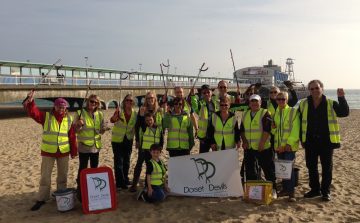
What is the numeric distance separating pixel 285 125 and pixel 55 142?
4238mm

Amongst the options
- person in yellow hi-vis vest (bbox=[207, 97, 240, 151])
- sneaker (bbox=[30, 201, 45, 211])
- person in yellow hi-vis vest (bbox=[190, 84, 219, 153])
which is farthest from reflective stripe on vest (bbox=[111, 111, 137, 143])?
sneaker (bbox=[30, 201, 45, 211])

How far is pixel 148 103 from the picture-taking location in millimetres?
6852

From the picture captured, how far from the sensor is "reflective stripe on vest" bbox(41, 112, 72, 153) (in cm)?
636

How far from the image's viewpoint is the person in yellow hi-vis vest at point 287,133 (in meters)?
6.46

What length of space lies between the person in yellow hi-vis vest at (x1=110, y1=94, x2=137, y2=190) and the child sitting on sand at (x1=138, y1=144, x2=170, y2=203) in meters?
0.78

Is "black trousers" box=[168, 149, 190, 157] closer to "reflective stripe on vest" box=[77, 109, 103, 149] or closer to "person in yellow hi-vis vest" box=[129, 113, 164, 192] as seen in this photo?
"person in yellow hi-vis vest" box=[129, 113, 164, 192]

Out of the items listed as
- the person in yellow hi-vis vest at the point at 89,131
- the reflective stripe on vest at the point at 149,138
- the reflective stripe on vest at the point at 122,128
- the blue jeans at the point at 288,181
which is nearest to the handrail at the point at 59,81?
the reflective stripe on vest at the point at 122,128

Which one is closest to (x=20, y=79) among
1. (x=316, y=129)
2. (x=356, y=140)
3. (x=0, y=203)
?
(x=0, y=203)

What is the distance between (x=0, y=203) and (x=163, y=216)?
133 inches

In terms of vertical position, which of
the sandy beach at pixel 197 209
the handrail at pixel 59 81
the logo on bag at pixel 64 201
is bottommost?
the sandy beach at pixel 197 209

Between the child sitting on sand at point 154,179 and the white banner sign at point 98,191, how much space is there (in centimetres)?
73

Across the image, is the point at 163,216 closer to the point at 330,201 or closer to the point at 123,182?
the point at 123,182

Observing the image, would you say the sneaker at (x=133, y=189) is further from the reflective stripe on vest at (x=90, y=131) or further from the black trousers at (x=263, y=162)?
the black trousers at (x=263, y=162)

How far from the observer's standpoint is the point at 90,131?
6.69 m
